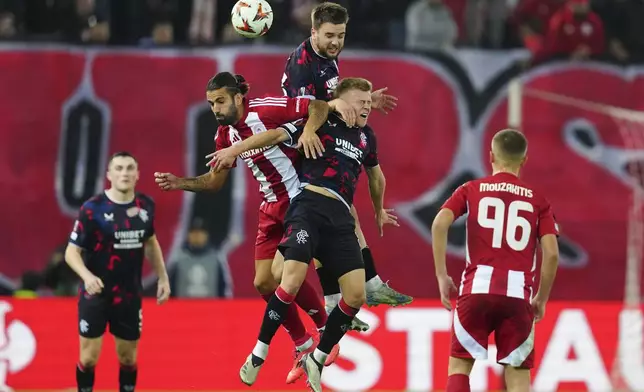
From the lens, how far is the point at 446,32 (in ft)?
58.6

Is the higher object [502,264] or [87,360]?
[502,264]

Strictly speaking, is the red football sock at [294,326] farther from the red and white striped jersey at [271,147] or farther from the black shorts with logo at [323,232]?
the red and white striped jersey at [271,147]

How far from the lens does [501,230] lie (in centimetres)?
984

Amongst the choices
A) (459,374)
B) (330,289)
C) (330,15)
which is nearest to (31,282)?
(330,289)

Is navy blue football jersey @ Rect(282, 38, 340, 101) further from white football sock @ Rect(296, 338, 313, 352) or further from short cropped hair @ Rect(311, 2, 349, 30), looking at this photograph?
white football sock @ Rect(296, 338, 313, 352)

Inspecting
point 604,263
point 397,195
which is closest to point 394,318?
point 397,195

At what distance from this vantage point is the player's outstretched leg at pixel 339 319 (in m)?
10.3

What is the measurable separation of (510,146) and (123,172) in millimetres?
4418

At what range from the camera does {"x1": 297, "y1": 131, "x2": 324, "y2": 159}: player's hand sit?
10117 mm

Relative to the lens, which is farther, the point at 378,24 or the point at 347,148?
the point at 378,24

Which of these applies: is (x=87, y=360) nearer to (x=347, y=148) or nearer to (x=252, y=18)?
(x=347, y=148)

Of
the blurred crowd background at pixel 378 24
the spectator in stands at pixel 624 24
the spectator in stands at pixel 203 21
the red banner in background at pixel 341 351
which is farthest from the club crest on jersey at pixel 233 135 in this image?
the spectator in stands at pixel 624 24

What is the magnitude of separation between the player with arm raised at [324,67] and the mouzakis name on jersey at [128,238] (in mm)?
2583

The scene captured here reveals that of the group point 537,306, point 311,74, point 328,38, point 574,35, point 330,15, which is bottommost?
point 537,306
